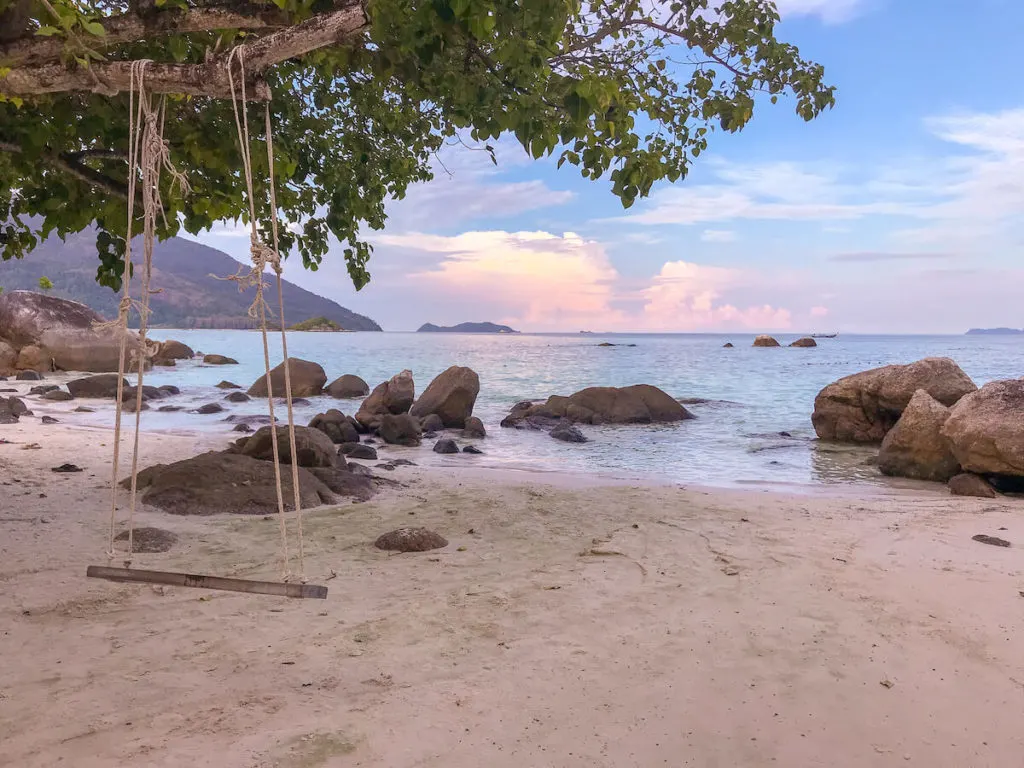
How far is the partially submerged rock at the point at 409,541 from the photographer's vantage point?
5695 millimetres

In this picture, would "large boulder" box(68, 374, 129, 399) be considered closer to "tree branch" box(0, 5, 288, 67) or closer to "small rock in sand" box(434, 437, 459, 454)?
"small rock in sand" box(434, 437, 459, 454)

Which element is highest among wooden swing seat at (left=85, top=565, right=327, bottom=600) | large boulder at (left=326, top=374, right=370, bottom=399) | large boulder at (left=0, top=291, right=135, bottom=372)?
large boulder at (left=0, top=291, right=135, bottom=372)

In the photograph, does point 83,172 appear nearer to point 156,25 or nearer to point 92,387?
point 156,25

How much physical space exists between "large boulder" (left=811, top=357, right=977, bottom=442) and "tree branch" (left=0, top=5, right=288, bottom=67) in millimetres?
12713

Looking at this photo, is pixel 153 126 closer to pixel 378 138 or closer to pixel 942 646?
pixel 378 138

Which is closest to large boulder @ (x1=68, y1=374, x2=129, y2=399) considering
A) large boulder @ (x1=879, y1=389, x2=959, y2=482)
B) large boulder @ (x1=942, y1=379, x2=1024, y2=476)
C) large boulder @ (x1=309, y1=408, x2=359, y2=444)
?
large boulder @ (x1=309, y1=408, x2=359, y2=444)

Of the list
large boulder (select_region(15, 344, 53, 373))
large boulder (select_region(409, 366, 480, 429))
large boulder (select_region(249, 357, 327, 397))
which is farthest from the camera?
large boulder (select_region(15, 344, 53, 373))

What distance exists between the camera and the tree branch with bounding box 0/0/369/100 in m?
3.05

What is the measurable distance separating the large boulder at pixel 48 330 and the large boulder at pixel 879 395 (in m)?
26.6

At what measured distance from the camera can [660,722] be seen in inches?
122

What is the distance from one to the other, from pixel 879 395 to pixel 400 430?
9.72m

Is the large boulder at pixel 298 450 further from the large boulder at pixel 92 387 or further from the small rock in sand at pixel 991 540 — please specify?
the large boulder at pixel 92 387

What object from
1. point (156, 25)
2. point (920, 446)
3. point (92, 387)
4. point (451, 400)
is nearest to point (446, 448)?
point (451, 400)

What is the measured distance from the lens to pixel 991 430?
910 cm
